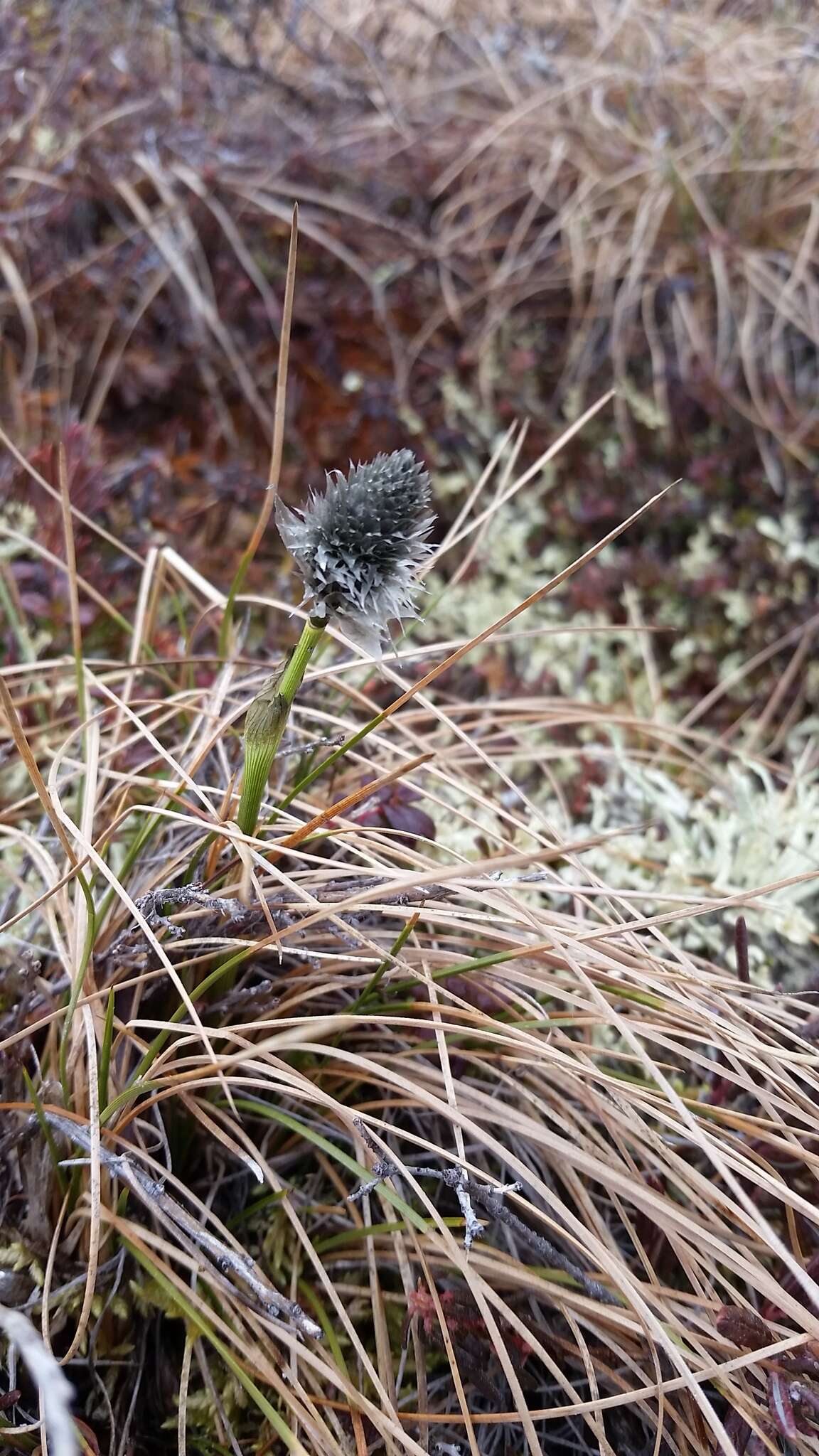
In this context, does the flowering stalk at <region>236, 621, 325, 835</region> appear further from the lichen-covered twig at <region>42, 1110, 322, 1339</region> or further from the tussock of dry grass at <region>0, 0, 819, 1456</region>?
the lichen-covered twig at <region>42, 1110, 322, 1339</region>

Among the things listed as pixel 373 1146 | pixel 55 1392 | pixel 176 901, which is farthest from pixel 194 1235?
pixel 55 1392

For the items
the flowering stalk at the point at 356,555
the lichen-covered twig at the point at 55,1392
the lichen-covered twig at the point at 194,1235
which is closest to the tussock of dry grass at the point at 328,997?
the lichen-covered twig at the point at 194,1235

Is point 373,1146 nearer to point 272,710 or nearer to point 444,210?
point 272,710

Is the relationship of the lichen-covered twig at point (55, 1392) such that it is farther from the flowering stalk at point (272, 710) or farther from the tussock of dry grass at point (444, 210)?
the tussock of dry grass at point (444, 210)

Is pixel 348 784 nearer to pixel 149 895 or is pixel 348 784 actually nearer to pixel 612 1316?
pixel 149 895

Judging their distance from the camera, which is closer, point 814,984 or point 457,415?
point 814,984

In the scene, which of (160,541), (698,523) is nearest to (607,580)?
(698,523)
